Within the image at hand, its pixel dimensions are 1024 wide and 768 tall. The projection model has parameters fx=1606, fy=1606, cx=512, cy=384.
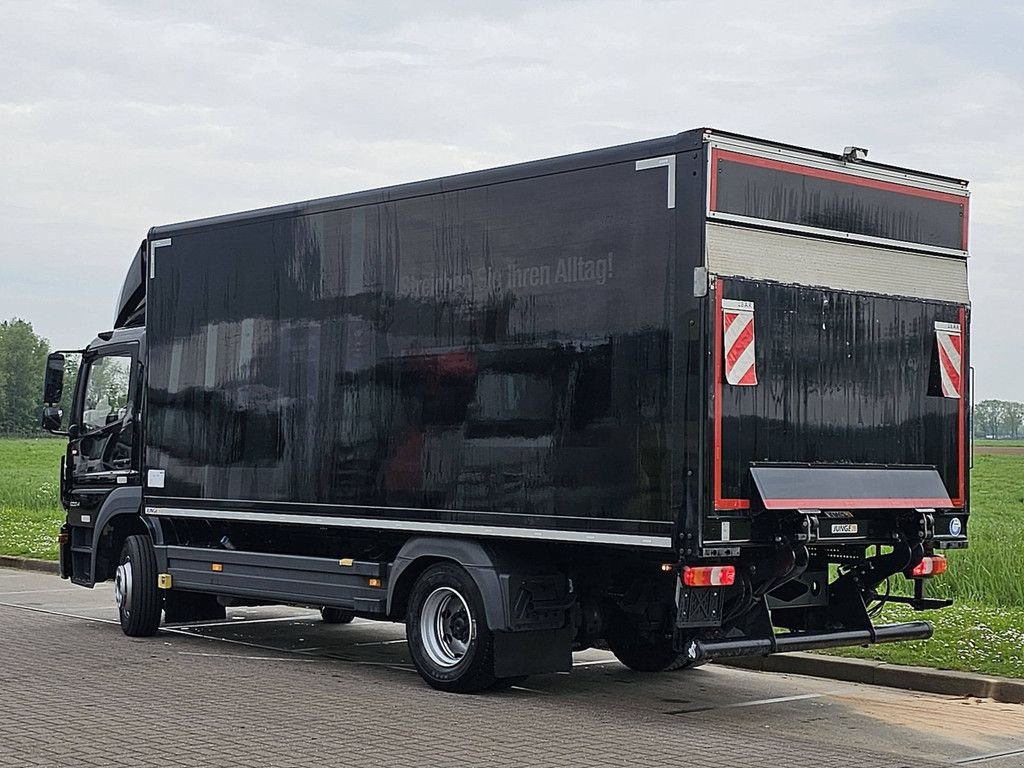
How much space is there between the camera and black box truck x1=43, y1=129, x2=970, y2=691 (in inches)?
387

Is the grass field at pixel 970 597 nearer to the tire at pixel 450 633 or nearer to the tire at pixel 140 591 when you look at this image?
the tire at pixel 450 633

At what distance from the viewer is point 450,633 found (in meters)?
11.2

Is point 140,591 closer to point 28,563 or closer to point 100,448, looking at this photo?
point 100,448

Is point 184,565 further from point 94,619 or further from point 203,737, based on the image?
point 203,737

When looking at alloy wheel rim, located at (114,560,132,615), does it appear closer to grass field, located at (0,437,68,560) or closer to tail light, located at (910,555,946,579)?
tail light, located at (910,555,946,579)

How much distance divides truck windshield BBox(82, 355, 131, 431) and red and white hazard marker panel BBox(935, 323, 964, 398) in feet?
24.2

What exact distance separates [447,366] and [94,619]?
6348 millimetres

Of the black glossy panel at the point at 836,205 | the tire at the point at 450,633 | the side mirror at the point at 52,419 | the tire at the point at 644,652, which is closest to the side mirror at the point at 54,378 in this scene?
the side mirror at the point at 52,419

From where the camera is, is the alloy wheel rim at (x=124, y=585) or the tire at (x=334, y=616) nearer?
the alloy wheel rim at (x=124, y=585)

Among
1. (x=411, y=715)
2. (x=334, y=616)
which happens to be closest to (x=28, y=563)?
(x=334, y=616)

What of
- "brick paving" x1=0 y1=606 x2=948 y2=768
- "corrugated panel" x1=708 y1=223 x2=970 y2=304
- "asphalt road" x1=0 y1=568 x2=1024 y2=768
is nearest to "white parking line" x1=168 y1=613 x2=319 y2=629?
"asphalt road" x1=0 y1=568 x2=1024 y2=768

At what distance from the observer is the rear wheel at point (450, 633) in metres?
10.8

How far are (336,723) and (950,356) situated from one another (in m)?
4.98

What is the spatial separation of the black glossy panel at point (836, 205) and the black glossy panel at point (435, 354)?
1.54ft
